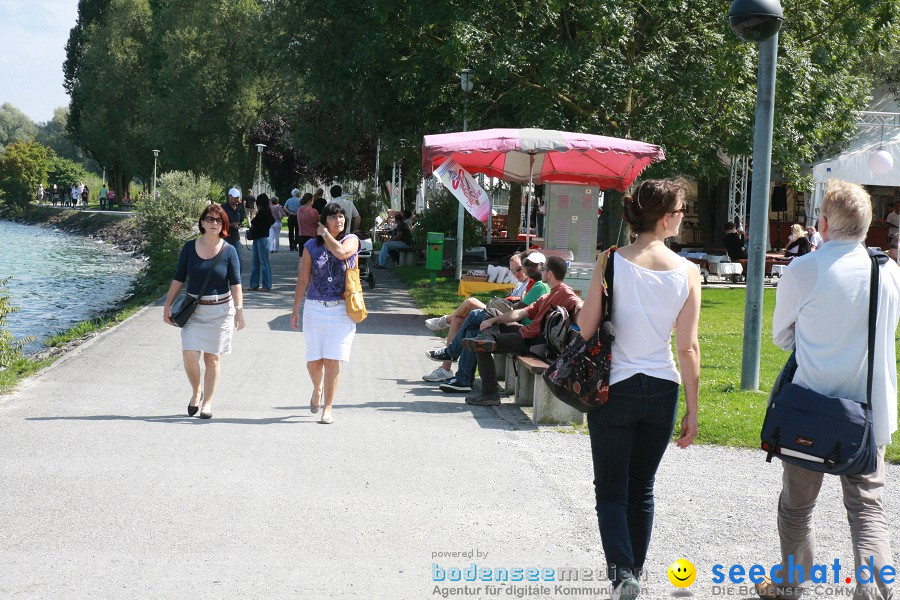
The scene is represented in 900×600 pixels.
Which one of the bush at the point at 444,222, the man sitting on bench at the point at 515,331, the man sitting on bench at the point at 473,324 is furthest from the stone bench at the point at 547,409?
the bush at the point at 444,222

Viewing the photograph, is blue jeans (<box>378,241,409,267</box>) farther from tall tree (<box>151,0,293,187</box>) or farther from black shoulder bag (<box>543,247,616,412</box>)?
tall tree (<box>151,0,293,187</box>)

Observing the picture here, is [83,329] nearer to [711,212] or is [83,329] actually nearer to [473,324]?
[473,324]

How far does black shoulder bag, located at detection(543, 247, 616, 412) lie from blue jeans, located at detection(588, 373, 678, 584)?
7 cm


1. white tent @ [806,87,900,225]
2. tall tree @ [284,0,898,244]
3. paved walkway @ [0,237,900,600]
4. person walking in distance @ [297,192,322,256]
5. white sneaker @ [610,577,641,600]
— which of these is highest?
tall tree @ [284,0,898,244]

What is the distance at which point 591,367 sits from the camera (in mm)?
4121

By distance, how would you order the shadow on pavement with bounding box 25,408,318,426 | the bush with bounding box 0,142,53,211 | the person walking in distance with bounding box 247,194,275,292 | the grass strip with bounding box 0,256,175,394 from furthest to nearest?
the bush with bounding box 0,142,53,211, the person walking in distance with bounding box 247,194,275,292, the grass strip with bounding box 0,256,175,394, the shadow on pavement with bounding box 25,408,318,426

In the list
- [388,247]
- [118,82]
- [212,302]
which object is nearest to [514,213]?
[388,247]

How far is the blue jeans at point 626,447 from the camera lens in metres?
4.12

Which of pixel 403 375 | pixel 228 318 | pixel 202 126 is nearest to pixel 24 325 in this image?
pixel 403 375

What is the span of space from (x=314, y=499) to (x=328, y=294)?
104 inches

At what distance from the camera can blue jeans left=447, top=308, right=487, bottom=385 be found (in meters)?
10.0

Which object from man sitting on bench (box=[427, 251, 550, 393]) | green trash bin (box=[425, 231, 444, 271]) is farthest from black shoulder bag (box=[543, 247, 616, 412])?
green trash bin (box=[425, 231, 444, 271])

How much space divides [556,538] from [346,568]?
3.85 feet

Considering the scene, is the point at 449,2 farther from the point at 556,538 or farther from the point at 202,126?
the point at 202,126
